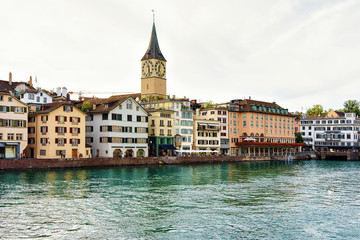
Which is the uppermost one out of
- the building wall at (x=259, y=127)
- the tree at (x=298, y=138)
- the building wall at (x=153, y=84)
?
the building wall at (x=153, y=84)

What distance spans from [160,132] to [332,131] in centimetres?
7610

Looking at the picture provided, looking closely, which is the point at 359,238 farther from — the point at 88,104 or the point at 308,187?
the point at 88,104

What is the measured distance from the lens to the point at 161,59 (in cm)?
13138

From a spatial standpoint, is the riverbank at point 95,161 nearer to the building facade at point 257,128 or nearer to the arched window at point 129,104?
the arched window at point 129,104

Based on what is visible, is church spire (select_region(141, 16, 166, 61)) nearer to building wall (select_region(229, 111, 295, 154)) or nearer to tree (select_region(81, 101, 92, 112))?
building wall (select_region(229, 111, 295, 154))

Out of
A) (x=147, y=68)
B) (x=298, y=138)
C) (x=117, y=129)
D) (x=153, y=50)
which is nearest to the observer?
(x=117, y=129)

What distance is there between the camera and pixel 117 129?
81.8m

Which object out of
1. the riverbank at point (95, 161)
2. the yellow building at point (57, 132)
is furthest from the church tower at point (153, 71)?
the yellow building at point (57, 132)

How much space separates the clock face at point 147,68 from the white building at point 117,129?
143 ft

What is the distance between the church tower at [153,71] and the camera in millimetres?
127938

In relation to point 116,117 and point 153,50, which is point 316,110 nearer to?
point 153,50

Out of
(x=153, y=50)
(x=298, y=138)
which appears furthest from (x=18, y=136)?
(x=298, y=138)

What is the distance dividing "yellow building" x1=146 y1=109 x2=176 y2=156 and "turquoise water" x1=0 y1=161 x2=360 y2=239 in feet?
142

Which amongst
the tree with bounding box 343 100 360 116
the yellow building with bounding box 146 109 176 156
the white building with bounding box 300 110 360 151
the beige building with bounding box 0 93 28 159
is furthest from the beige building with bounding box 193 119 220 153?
the tree with bounding box 343 100 360 116
